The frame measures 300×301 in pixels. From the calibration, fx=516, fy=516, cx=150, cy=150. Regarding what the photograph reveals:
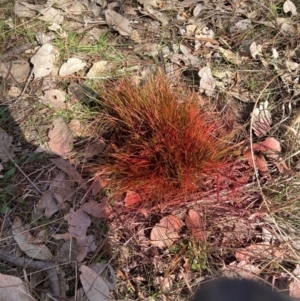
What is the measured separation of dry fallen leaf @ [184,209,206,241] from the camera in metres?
1.55

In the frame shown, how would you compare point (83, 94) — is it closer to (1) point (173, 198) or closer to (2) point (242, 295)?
(1) point (173, 198)

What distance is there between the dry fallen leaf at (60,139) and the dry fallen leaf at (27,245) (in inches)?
11.2

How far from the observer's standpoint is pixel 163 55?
2.00 m

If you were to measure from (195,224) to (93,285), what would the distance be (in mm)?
361

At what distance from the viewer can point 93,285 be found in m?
1.43

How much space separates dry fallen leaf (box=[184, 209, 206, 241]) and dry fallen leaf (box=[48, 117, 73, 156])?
1.53 ft

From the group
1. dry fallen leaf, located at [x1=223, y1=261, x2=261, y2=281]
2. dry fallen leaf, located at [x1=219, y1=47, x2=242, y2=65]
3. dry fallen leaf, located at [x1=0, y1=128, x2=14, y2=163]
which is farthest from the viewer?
dry fallen leaf, located at [x1=219, y1=47, x2=242, y2=65]

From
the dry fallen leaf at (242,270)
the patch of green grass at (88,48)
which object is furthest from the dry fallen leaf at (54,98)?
the dry fallen leaf at (242,270)

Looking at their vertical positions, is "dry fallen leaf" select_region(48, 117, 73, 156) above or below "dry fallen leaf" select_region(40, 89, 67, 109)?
below

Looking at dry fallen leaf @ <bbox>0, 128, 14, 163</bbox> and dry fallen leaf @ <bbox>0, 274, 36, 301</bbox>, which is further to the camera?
dry fallen leaf @ <bbox>0, 128, 14, 163</bbox>

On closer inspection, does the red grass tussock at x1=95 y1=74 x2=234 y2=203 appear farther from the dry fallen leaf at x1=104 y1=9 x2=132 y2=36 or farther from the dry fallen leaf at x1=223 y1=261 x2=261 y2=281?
the dry fallen leaf at x1=104 y1=9 x2=132 y2=36

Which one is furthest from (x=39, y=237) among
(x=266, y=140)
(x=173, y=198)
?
(x=266, y=140)

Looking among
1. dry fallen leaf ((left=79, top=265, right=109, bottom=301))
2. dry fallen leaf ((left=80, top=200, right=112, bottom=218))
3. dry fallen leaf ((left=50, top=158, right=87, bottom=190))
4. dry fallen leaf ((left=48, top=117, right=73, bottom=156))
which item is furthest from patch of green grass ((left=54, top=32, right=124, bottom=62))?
dry fallen leaf ((left=79, top=265, right=109, bottom=301))

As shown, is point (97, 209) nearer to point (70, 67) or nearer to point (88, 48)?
point (70, 67)
